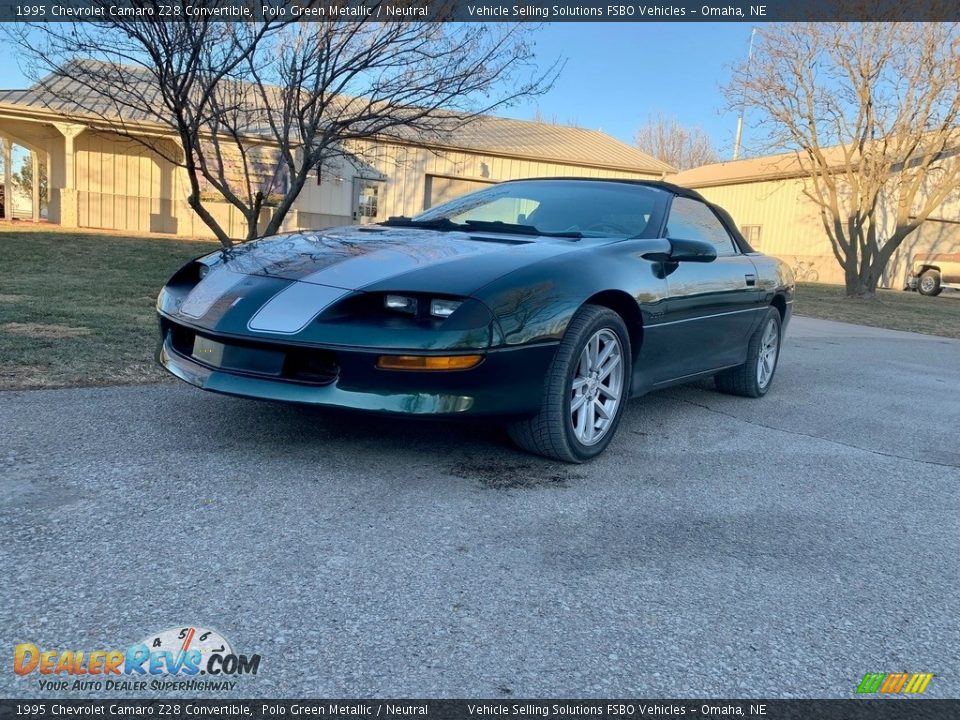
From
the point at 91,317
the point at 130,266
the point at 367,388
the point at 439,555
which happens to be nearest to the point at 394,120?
the point at 91,317

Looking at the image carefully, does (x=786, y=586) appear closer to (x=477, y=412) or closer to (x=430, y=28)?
(x=477, y=412)

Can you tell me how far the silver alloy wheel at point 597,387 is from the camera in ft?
11.2

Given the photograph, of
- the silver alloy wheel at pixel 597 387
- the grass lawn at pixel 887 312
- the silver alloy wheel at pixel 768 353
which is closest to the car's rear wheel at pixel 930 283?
the grass lawn at pixel 887 312

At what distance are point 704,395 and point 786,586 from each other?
3.11m

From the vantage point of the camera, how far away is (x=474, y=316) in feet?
9.53

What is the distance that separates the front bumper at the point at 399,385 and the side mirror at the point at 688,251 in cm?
123

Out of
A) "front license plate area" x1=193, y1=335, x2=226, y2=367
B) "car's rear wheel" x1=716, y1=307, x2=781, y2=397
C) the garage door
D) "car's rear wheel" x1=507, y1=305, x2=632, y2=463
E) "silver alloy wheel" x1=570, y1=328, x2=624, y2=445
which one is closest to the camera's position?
"front license plate area" x1=193, y1=335, x2=226, y2=367

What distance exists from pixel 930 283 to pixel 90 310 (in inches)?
1012

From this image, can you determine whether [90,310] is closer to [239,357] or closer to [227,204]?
[239,357]

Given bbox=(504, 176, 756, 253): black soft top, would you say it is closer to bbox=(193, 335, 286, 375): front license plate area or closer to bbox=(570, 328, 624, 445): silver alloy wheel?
bbox=(570, 328, 624, 445): silver alloy wheel

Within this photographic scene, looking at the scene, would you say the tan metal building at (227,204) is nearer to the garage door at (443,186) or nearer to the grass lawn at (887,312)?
the garage door at (443,186)

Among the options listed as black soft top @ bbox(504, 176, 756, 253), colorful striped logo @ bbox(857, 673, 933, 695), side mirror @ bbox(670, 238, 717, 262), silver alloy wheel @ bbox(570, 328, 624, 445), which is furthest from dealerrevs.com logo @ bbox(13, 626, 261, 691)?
black soft top @ bbox(504, 176, 756, 253)

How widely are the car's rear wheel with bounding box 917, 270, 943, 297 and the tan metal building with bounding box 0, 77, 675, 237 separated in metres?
9.33

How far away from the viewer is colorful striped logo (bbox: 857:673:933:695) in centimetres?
187
